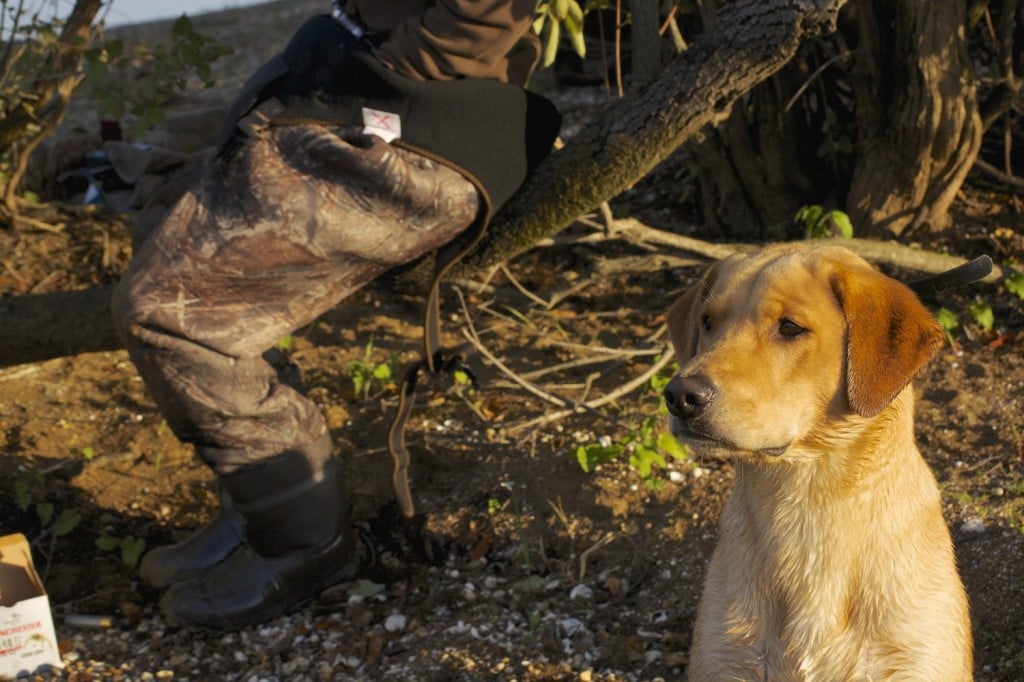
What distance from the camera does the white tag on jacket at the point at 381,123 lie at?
3.89m

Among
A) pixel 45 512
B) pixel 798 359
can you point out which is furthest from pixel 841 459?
pixel 45 512

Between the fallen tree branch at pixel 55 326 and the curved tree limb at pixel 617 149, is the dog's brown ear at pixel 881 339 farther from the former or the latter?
the fallen tree branch at pixel 55 326

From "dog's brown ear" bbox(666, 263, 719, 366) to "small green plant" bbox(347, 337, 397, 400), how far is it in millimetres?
2172

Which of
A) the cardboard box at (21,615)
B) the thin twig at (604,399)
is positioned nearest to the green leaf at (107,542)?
the cardboard box at (21,615)

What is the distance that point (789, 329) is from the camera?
2916 mm

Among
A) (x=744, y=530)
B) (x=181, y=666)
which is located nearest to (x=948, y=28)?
(x=744, y=530)

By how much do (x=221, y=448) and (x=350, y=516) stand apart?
3.08ft

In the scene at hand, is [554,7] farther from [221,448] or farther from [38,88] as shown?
[38,88]

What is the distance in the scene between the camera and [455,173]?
407cm

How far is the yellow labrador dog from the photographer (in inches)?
111

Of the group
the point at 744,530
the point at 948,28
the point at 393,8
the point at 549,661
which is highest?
the point at 393,8

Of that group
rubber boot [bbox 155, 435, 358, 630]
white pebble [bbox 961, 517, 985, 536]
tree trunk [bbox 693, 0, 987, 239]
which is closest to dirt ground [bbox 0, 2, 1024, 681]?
white pebble [bbox 961, 517, 985, 536]

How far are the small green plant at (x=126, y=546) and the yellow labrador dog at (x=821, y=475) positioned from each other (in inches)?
95.5

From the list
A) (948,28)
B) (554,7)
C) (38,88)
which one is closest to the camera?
(554,7)
